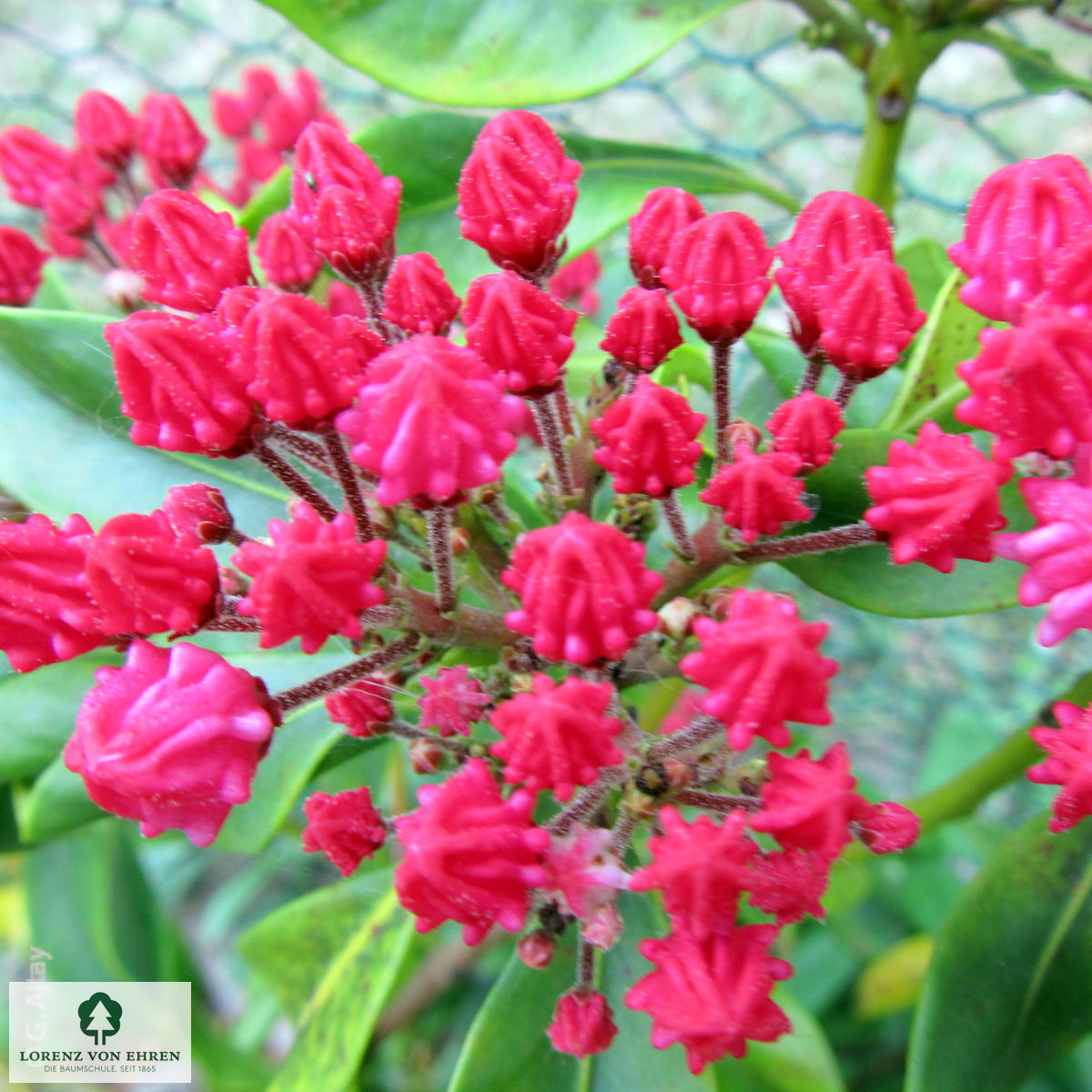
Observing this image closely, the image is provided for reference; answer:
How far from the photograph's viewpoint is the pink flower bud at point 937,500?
1.97ft

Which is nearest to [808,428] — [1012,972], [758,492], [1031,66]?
[758,492]

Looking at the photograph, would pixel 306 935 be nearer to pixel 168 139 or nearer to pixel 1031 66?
pixel 168 139

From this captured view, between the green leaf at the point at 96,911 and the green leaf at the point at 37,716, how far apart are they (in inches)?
26.3

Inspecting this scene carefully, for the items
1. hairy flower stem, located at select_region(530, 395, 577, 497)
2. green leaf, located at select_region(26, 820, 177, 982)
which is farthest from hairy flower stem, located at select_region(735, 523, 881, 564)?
green leaf, located at select_region(26, 820, 177, 982)

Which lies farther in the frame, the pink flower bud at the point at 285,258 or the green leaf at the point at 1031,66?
the green leaf at the point at 1031,66

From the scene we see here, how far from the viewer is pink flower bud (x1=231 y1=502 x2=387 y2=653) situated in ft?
1.89

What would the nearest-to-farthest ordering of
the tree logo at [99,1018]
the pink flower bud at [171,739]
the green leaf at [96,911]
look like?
the pink flower bud at [171,739] < the tree logo at [99,1018] < the green leaf at [96,911]

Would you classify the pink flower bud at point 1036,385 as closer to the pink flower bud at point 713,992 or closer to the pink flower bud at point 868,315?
the pink flower bud at point 868,315

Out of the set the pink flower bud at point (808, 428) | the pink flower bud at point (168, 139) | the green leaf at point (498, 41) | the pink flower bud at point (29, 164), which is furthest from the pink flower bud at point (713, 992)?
the pink flower bud at point (29, 164)

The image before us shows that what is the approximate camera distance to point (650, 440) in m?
0.64

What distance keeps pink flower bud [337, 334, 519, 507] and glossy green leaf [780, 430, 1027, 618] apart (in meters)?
0.32

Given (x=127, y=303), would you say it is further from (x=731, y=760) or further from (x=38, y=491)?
(x=731, y=760)

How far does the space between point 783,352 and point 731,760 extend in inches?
17.6

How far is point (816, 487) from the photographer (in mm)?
822
